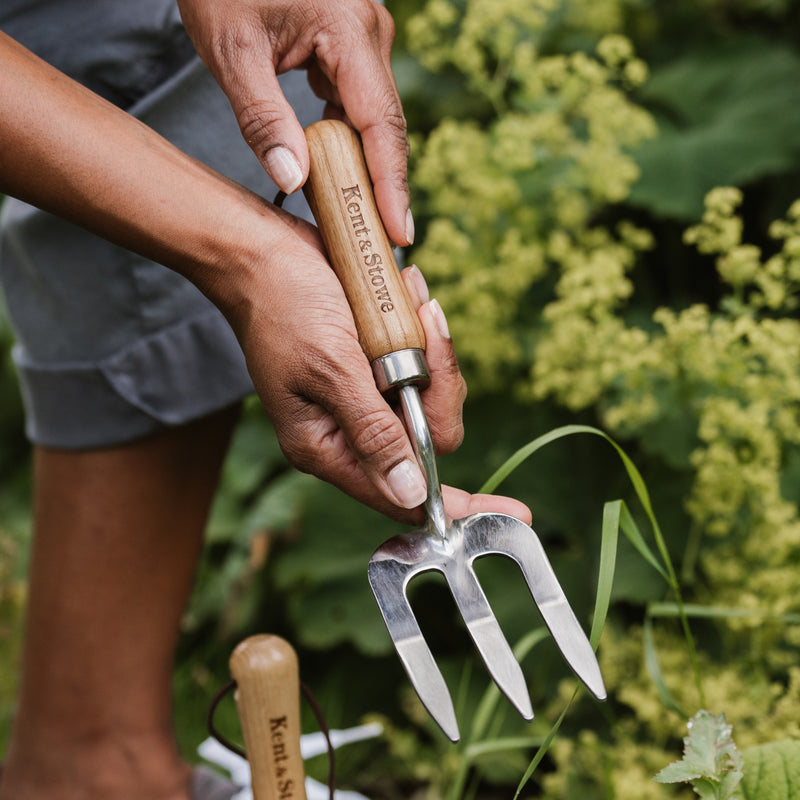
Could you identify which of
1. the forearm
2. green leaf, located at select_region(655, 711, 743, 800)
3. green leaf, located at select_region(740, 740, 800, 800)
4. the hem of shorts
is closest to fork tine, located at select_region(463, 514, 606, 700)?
green leaf, located at select_region(655, 711, 743, 800)

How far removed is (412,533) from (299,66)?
0.53m

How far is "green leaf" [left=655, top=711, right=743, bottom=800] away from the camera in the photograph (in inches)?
29.7

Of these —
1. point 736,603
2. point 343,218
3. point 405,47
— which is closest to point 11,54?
point 343,218

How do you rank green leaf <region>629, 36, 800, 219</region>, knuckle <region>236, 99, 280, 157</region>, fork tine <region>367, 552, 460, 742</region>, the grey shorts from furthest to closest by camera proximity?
green leaf <region>629, 36, 800, 219</region> → the grey shorts → knuckle <region>236, 99, 280, 157</region> → fork tine <region>367, 552, 460, 742</region>

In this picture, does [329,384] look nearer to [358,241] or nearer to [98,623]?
[358,241]

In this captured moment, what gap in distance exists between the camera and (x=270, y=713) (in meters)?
0.84

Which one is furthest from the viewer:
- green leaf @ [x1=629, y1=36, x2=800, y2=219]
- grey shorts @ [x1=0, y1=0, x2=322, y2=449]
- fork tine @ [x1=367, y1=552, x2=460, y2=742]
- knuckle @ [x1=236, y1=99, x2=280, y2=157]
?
green leaf @ [x1=629, y1=36, x2=800, y2=219]

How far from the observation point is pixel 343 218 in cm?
85

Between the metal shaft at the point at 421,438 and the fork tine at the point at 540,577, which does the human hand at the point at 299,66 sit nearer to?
the metal shaft at the point at 421,438

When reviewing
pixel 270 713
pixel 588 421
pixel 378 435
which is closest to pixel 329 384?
pixel 378 435

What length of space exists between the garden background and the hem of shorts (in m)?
0.50

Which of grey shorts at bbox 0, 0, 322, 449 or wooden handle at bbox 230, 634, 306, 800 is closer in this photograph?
wooden handle at bbox 230, 634, 306, 800

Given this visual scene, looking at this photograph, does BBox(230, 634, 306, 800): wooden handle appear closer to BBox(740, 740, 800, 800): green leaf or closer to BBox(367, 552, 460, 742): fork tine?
BBox(367, 552, 460, 742): fork tine

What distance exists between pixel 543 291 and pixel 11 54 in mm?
1248
